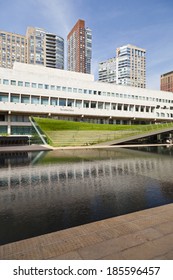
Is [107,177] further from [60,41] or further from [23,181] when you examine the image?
[60,41]

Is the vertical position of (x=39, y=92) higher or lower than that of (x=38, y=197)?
higher

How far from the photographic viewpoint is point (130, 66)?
7343 inches

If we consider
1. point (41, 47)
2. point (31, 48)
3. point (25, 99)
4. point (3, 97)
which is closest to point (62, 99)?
point (25, 99)

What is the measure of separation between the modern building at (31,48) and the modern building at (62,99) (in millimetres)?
95956

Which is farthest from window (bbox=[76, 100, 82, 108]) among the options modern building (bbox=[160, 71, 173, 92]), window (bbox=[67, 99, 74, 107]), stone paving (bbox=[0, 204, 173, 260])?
modern building (bbox=[160, 71, 173, 92])

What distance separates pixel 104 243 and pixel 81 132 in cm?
3885

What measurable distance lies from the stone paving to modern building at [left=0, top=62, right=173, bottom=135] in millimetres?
48885

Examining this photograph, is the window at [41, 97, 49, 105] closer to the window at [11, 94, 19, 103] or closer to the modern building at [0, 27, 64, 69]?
the window at [11, 94, 19, 103]

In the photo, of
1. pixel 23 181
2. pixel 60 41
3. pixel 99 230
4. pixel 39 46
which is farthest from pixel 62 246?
pixel 60 41

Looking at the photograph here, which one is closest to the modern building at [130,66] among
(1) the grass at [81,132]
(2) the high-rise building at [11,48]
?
(2) the high-rise building at [11,48]

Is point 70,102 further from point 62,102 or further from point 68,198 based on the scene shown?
point 68,198

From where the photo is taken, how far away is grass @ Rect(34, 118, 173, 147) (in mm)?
40656
